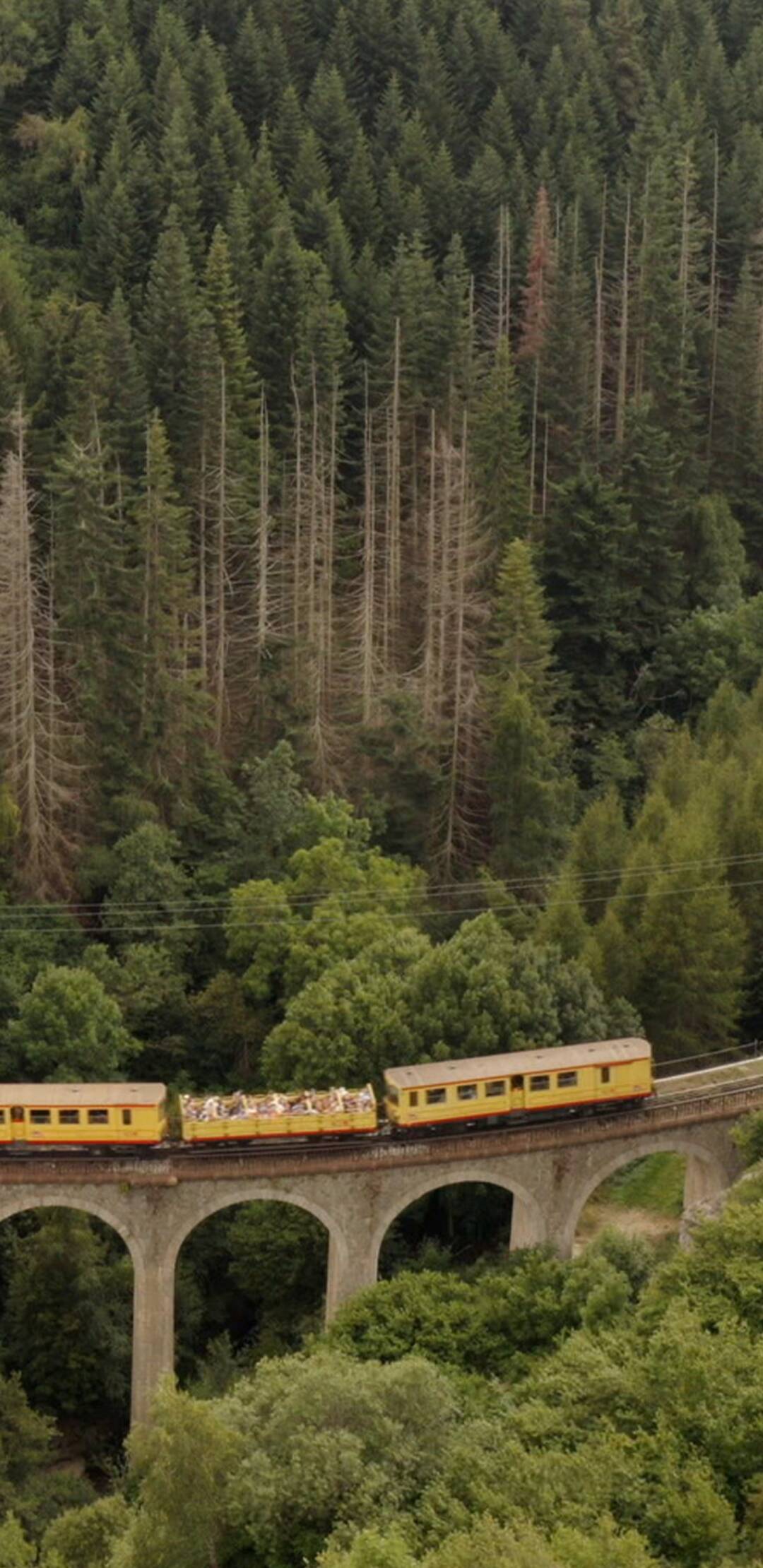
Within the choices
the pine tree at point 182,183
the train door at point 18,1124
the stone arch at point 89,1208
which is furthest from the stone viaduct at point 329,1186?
the pine tree at point 182,183

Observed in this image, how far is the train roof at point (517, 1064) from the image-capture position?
179ft

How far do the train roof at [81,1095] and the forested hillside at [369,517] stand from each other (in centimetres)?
622

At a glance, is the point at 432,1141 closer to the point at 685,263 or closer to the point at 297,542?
the point at 297,542

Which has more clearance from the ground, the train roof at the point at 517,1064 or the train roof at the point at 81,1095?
the train roof at the point at 517,1064

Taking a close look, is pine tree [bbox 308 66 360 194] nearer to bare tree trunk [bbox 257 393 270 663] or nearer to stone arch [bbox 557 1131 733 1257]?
bare tree trunk [bbox 257 393 270 663]

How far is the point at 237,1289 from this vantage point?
60.6 m

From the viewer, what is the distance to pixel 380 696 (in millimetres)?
78188

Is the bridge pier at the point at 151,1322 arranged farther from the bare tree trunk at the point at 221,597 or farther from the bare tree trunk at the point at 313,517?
the bare tree trunk at the point at 313,517

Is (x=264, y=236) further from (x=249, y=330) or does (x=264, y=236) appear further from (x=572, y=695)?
(x=572, y=695)

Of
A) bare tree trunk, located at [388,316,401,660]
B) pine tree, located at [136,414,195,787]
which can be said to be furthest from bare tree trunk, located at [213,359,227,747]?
bare tree trunk, located at [388,316,401,660]

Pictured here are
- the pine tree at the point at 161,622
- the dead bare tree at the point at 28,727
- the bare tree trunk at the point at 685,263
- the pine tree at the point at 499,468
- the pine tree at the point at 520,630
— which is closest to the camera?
the dead bare tree at the point at 28,727

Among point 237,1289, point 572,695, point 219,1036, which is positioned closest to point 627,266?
point 572,695

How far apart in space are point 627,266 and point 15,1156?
61906mm

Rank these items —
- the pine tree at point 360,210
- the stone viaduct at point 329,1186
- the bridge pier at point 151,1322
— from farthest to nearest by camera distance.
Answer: the pine tree at point 360,210 < the bridge pier at point 151,1322 < the stone viaduct at point 329,1186
